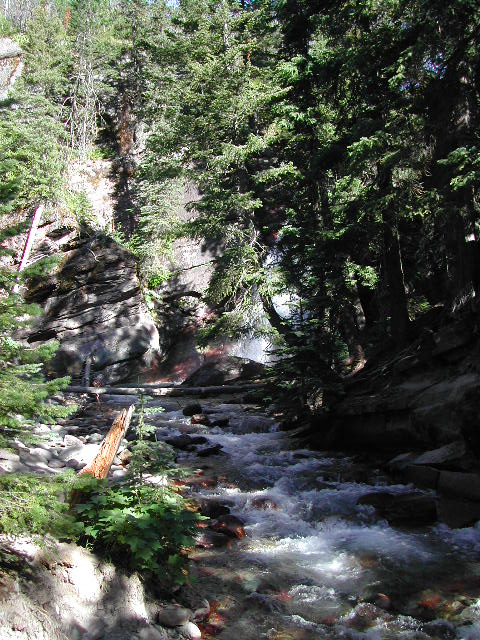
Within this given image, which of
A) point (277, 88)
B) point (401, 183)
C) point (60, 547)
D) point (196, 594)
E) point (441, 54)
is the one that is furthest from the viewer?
point (277, 88)

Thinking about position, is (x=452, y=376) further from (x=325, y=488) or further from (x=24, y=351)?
(x=24, y=351)

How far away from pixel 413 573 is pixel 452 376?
4.27m

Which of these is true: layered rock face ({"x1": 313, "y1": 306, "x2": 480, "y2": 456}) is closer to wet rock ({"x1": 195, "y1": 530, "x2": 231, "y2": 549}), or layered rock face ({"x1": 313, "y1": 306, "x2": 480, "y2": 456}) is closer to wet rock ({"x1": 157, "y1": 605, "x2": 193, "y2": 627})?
wet rock ({"x1": 195, "y1": 530, "x2": 231, "y2": 549})

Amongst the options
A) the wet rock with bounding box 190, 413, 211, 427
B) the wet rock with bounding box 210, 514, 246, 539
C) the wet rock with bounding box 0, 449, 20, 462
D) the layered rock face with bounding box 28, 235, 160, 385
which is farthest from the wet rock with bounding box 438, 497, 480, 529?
the layered rock face with bounding box 28, 235, 160, 385

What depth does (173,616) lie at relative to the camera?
407 cm

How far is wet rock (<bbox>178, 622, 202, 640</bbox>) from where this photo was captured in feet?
13.0

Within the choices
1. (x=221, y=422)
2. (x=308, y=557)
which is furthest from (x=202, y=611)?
(x=221, y=422)

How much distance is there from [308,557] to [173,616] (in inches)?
91.4

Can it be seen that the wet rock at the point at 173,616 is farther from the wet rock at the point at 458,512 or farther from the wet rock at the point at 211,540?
the wet rock at the point at 458,512

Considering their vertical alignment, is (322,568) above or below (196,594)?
below

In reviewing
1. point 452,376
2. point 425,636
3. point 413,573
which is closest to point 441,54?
point 452,376

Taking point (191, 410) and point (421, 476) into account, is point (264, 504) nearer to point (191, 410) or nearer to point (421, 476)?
point (421, 476)

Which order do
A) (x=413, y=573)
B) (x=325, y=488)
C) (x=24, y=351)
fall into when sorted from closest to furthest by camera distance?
(x=24, y=351), (x=413, y=573), (x=325, y=488)

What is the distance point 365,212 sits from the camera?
10.3 meters
